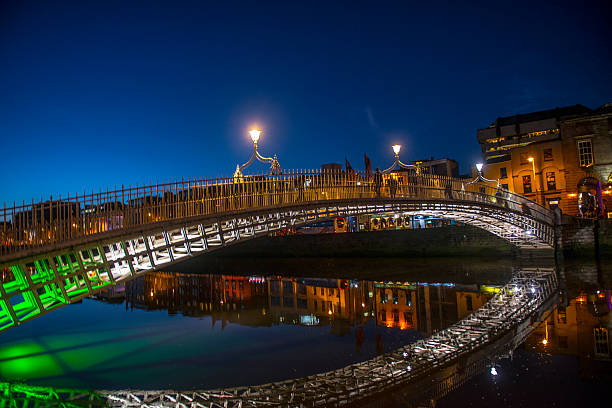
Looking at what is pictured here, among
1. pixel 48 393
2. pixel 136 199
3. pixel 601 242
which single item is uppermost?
pixel 136 199

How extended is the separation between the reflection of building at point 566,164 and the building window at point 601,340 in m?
29.3

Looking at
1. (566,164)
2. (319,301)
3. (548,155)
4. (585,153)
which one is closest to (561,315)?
(319,301)

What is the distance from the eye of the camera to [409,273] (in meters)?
26.2

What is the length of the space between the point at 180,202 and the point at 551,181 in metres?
42.3

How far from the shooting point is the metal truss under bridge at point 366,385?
7133 millimetres

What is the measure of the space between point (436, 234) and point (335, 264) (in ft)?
30.7

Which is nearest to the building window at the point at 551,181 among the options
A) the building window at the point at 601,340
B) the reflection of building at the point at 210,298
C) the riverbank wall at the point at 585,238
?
the riverbank wall at the point at 585,238

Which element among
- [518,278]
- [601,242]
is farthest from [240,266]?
[601,242]

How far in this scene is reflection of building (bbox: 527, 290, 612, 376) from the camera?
8.72m

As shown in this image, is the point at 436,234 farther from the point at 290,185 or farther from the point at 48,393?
the point at 48,393

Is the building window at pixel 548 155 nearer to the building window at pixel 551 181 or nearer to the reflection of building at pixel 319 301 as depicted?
the building window at pixel 551 181

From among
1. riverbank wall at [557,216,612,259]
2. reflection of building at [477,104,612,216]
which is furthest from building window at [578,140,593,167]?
riverbank wall at [557,216,612,259]

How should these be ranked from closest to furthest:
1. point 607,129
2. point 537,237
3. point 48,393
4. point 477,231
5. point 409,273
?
1. point 48,393
2. point 409,273
3. point 537,237
4. point 477,231
5. point 607,129

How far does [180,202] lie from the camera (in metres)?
11.9
